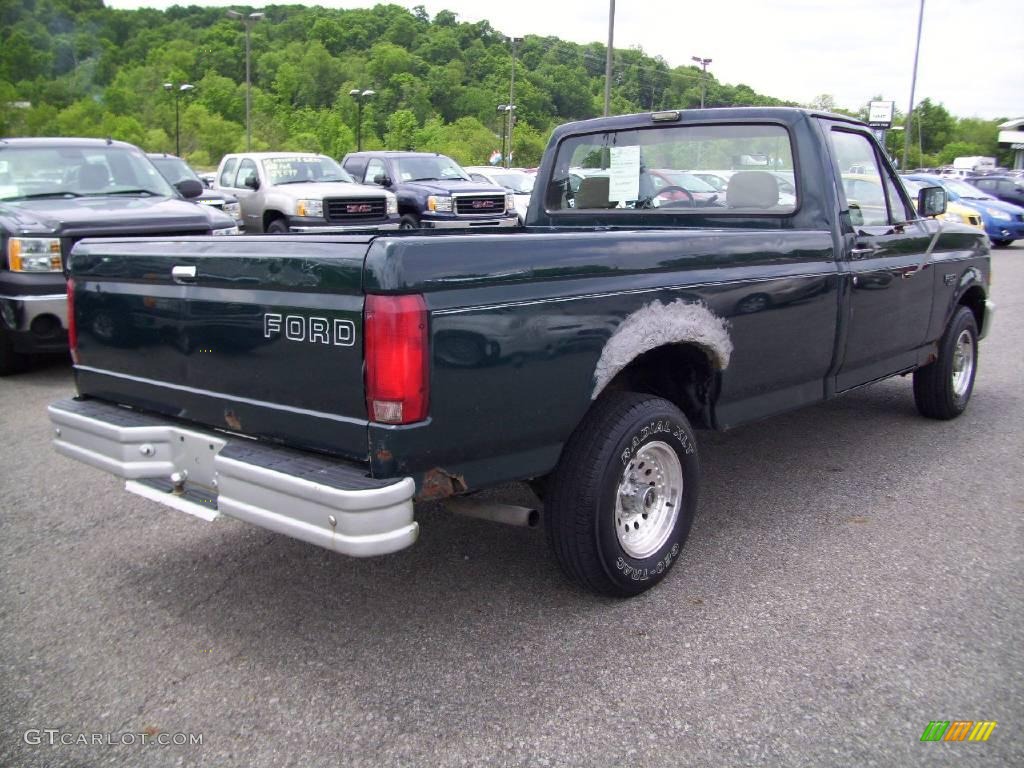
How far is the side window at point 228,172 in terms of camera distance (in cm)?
1597

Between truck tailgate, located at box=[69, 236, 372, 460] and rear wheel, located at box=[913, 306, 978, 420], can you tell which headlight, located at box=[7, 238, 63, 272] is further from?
rear wheel, located at box=[913, 306, 978, 420]

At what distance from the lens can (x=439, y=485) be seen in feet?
9.22

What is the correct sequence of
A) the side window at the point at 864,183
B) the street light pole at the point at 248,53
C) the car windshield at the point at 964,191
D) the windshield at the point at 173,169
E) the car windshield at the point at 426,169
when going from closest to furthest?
the side window at the point at 864,183, the windshield at the point at 173,169, the car windshield at the point at 426,169, the car windshield at the point at 964,191, the street light pole at the point at 248,53

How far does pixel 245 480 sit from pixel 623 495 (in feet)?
4.75

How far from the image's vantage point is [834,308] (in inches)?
173

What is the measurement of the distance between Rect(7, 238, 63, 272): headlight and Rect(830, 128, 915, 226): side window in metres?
5.72

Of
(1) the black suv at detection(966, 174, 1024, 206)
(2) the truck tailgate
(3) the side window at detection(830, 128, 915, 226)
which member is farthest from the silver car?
(1) the black suv at detection(966, 174, 1024, 206)

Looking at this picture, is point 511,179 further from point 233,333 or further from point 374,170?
point 233,333

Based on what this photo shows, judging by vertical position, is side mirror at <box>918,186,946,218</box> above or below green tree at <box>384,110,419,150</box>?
below

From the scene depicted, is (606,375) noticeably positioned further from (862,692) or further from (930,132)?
(930,132)

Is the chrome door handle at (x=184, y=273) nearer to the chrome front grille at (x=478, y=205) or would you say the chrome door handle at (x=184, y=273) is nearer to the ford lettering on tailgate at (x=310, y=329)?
the ford lettering on tailgate at (x=310, y=329)

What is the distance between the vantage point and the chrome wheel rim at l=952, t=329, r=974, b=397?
6.18m

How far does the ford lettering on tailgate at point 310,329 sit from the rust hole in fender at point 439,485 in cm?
48

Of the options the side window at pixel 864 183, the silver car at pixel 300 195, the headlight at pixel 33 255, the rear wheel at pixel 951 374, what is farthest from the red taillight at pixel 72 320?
the silver car at pixel 300 195
